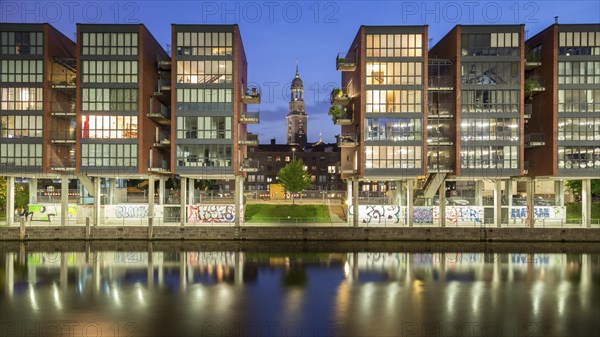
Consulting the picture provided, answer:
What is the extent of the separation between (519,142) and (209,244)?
38620 millimetres

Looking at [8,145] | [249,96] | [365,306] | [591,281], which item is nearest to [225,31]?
[249,96]

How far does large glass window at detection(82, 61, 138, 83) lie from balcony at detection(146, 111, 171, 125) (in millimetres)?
4707

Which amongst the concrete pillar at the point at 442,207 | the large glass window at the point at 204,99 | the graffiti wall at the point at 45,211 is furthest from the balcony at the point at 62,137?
the concrete pillar at the point at 442,207

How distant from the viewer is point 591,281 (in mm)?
37062

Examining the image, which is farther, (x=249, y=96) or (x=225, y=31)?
(x=249, y=96)

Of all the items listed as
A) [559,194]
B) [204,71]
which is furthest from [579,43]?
[204,71]

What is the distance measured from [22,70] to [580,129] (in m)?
66.2

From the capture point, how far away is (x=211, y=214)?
56625 mm

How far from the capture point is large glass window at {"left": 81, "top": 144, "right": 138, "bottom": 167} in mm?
52719

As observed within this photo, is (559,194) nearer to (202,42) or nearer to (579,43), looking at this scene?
(579,43)

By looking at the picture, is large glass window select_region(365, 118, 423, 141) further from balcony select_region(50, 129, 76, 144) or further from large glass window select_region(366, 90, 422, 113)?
balcony select_region(50, 129, 76, 144)

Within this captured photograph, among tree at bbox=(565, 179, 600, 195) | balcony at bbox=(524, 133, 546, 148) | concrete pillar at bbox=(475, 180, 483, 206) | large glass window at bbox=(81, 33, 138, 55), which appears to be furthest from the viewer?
tree at bbox=(565, 179, 600, 195)

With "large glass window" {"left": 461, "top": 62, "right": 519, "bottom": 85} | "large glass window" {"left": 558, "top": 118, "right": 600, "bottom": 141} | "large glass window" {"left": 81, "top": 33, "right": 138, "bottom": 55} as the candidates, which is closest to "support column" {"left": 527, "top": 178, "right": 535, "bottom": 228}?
"large glass window" {"left": 558, "top": 118, "right": 600, "bottom": 141}

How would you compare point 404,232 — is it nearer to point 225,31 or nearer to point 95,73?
point 225,31
